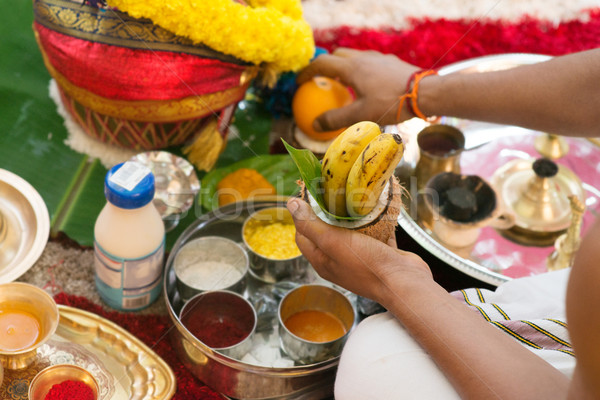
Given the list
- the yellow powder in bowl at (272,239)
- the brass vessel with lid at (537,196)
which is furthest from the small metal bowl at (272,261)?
the brass vessel with lid at (537,196)

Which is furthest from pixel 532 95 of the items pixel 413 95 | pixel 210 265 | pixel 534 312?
pixel 210 265

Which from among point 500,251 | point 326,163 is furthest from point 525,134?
point 326,163

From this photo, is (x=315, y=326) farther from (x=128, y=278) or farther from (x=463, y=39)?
(x=463, y=39)

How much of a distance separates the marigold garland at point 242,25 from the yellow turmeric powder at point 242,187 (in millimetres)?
292

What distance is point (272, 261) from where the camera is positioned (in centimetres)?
137

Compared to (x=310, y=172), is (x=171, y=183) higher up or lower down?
lower down

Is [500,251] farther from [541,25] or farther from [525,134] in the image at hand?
[541,25]

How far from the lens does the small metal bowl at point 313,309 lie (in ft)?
3.95

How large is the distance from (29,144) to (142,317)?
2.09 ft

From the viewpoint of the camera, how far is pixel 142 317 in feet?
4.54

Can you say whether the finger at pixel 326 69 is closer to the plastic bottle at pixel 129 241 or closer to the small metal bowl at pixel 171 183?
the small metal bowl at pixel 171 183

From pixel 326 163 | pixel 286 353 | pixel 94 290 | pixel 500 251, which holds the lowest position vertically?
pixel 94 290

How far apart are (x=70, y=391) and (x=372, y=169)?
687 millimetres

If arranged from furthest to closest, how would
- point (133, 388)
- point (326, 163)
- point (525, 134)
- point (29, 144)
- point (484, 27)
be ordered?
point (484, 27)
point (525, 134)
point (29, 144)
point (133, 388)
point (326, 163)
